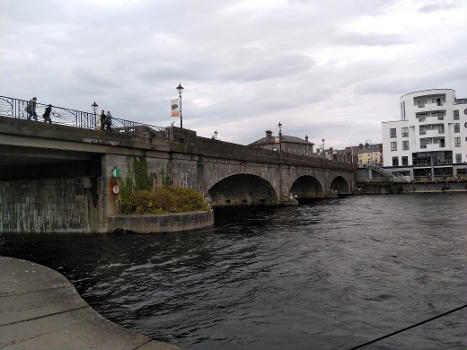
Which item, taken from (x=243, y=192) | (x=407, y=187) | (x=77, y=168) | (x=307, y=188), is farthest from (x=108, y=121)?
(x=407, y=187)

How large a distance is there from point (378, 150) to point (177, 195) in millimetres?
137119

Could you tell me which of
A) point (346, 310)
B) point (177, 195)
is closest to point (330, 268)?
point (346, 310)

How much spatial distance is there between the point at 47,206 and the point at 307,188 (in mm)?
49618

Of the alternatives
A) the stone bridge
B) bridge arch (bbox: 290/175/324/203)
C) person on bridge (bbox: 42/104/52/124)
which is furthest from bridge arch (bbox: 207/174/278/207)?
person on bridge (bbox: 42/104/52/124)

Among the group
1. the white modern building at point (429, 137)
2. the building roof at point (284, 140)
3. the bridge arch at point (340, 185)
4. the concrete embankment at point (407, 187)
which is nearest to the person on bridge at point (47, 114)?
the bridge arch at point (340, 185)

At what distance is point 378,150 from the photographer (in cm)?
14450

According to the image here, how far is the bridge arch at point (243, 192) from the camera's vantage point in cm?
→ 4419

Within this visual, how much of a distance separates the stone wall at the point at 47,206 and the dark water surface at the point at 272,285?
267 cm

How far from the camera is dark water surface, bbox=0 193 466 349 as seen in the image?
7.17 m

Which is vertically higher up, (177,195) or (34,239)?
(177,195)

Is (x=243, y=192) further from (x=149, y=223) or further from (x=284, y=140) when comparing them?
(x=284, y=140)

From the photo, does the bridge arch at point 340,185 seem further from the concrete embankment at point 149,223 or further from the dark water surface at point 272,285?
the concrete embankment at point 149,223

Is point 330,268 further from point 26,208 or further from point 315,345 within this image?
point 26,208

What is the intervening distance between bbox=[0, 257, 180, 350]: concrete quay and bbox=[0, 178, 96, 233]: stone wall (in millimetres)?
13125
